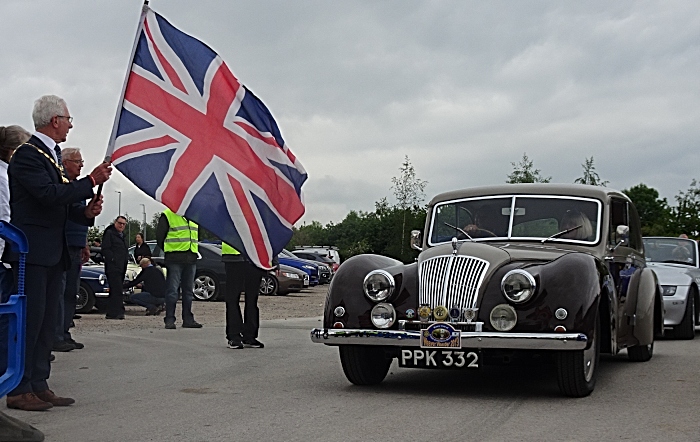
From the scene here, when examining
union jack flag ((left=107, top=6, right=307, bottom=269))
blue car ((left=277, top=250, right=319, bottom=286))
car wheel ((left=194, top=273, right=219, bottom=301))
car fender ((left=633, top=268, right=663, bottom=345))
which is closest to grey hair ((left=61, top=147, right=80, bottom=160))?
union jack flag ((left=107, top=6, right=307, bottom=269))

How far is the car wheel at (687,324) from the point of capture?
1286 cm

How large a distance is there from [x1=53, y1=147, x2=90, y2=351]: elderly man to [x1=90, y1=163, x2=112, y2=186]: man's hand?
84 cm

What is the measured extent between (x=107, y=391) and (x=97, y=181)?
2.07 metres

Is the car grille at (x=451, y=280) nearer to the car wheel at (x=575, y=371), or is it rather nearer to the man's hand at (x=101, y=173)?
the car wheel at (x=575, y=371)

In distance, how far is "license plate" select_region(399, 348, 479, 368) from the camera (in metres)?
6.97

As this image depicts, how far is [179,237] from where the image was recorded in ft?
44.9

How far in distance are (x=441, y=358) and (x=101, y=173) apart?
9.40 feet

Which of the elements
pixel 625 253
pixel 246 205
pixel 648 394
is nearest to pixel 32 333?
pixel 246 205

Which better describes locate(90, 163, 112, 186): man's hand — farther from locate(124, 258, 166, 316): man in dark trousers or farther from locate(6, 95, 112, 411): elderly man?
locate(124, 258, 166, 316): man in dark trousers

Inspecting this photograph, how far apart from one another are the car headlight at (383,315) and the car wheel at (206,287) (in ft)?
49.3

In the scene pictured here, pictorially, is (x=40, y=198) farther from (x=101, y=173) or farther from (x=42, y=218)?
(x=101, y=173)

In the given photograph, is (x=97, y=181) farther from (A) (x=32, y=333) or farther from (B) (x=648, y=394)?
(B) (x=648, y=394)

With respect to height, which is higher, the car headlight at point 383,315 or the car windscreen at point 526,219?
the car windscreen at point 526,219

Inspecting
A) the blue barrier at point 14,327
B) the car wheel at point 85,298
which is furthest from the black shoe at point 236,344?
the car wheel at point 85,298
